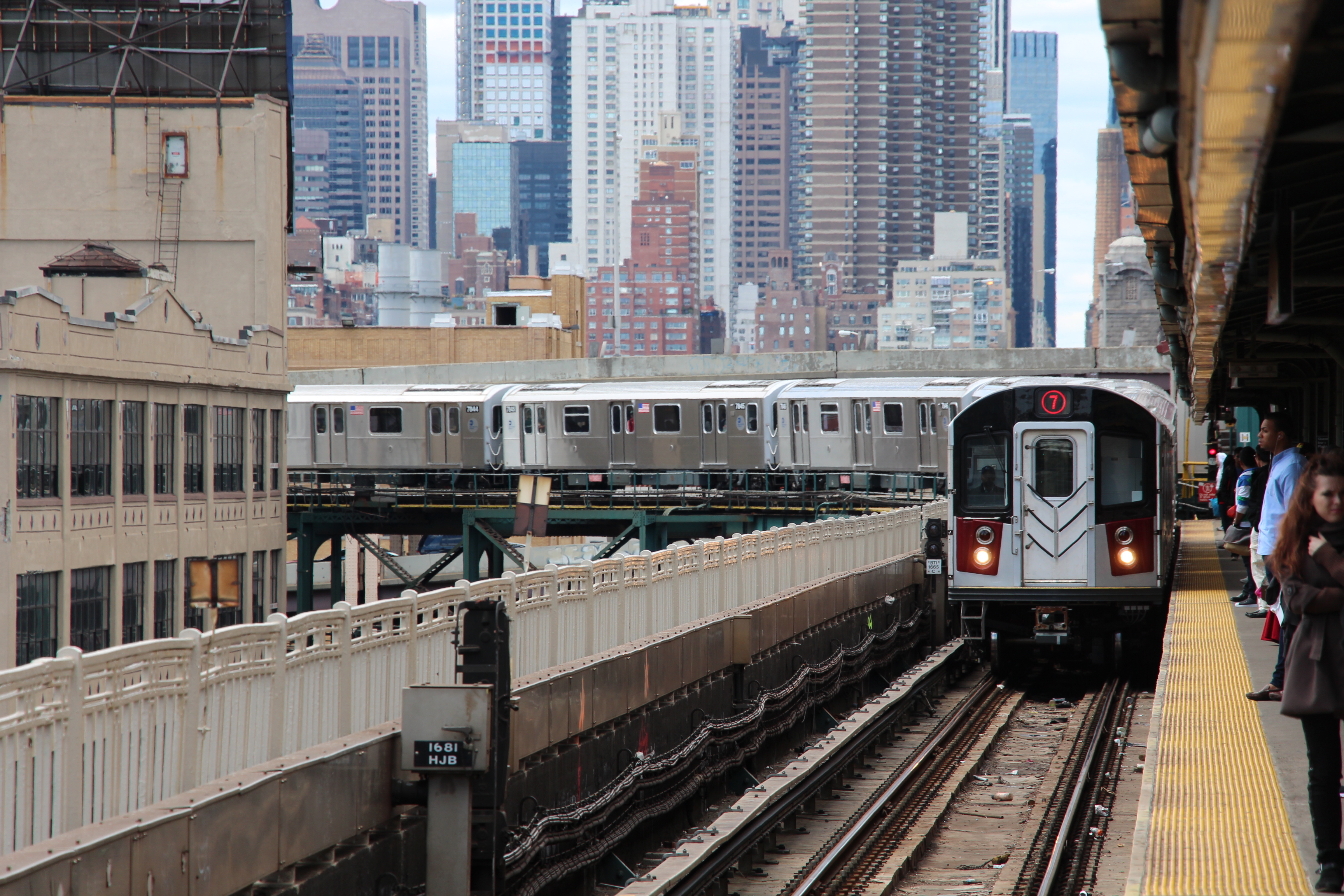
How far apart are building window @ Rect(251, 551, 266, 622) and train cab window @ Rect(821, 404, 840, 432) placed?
51.3ft

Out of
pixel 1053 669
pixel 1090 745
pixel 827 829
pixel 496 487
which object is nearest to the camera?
pixel 827 829

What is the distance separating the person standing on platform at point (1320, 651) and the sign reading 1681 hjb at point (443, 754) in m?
5.03

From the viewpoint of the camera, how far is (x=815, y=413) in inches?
1572

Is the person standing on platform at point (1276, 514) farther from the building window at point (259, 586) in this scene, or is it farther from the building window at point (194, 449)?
the building window at point (259, 586)

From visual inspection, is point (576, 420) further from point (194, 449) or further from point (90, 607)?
point (90, 607)

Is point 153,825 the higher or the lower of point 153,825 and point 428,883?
the higher

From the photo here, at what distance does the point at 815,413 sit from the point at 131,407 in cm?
1952

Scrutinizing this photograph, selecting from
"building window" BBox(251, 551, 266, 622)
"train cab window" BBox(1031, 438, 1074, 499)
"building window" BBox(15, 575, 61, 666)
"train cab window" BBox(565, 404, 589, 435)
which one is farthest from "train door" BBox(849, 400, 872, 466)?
"train cab window" BBox(1031, 438, 1074, 499)

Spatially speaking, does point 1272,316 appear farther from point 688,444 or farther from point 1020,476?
point 688,444

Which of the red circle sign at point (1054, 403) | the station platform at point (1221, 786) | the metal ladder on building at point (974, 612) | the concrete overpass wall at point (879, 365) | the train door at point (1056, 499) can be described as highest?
the concrete overpass wall at point (879, 365)

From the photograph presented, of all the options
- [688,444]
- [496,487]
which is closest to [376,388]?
[496,487]

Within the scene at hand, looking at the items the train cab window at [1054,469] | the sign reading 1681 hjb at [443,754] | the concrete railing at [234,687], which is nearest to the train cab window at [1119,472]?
the train cab window at [1054,469]

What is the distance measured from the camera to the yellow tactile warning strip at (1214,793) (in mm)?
5953

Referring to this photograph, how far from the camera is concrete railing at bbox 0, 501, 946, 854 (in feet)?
21.4
